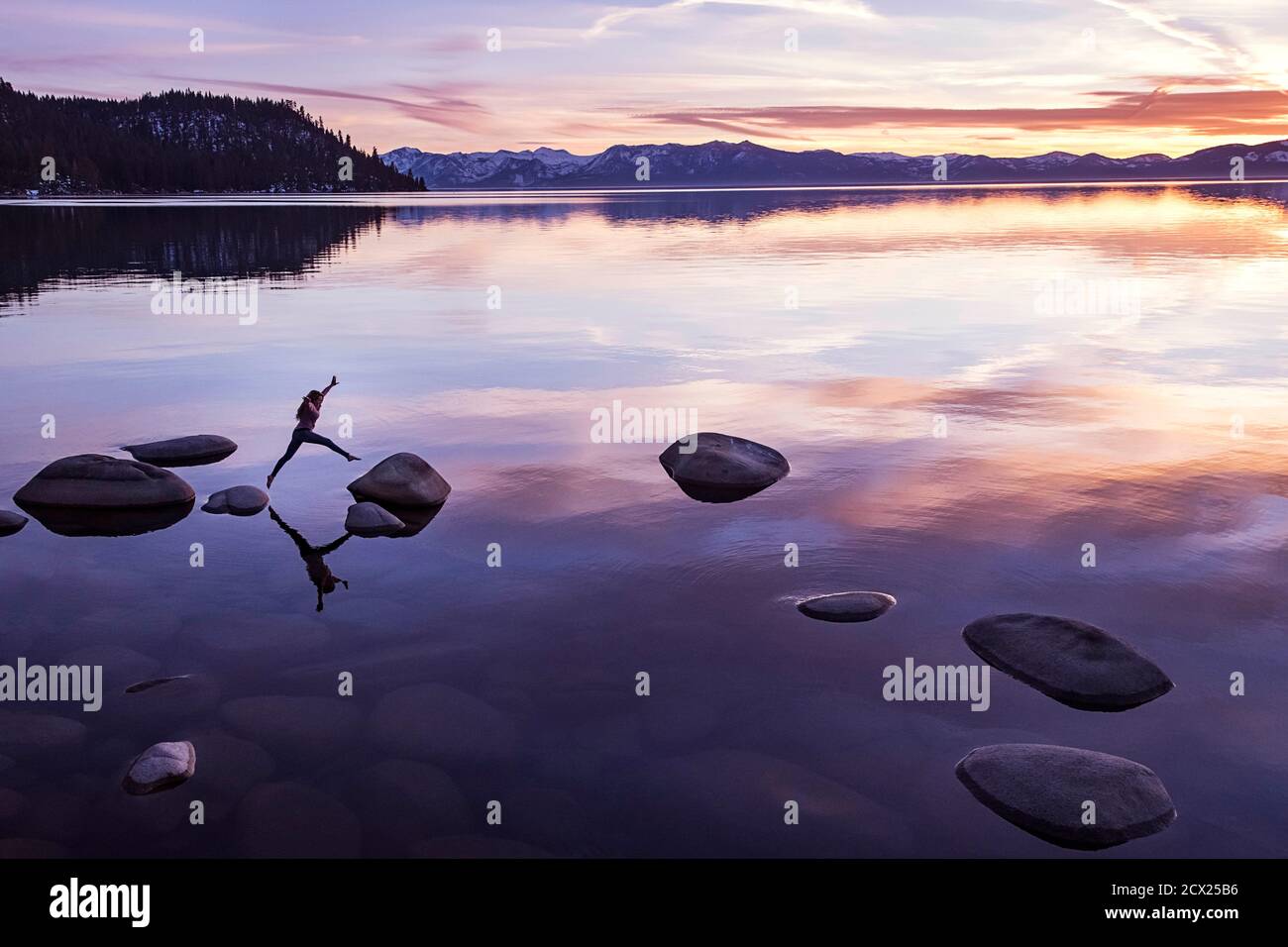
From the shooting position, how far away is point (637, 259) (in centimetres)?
7244

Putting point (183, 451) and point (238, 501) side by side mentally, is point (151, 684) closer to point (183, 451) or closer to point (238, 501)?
point (238, 501)

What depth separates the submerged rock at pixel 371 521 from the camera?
17328 millimetres

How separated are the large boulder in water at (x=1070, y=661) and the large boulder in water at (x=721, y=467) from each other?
23.7ft

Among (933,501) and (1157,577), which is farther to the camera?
(933,501)

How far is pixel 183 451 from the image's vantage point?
71.9 ft

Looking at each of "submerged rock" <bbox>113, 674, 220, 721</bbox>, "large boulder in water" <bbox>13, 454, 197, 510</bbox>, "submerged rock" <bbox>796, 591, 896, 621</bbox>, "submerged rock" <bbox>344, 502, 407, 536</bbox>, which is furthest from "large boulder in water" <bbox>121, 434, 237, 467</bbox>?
"submerged rock" <bbox>796, 591, 896, 621</bbox>

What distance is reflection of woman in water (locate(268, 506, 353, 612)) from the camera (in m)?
15.0

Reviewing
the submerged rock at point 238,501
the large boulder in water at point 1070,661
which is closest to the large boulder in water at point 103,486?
the submerged rock at point 238,501

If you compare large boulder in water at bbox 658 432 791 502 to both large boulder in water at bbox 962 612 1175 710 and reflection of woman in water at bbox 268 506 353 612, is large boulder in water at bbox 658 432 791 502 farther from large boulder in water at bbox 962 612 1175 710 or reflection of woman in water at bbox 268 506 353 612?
large boulder in water at bbox 962 612 1175 710

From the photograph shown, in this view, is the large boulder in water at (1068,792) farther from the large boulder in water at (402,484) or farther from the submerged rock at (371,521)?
the large boulder in water at (402,484)
